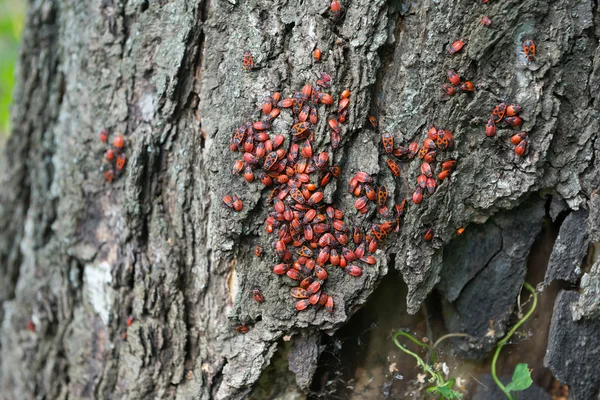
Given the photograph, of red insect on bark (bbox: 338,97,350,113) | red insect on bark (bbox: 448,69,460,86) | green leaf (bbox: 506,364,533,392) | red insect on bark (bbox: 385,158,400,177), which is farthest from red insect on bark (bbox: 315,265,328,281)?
green leaf (bbox: 506,364,533,392)

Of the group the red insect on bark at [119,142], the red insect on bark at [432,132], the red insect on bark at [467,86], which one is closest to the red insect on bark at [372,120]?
the red insect on bark at [432,132]

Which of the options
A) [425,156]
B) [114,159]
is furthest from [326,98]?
[114,159]

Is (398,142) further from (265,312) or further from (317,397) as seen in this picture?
(317,397)

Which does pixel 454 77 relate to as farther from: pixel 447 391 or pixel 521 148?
pixel 447 391

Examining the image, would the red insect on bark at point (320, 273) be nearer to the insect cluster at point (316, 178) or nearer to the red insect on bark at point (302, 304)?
the insect cluster at point (316, 178)

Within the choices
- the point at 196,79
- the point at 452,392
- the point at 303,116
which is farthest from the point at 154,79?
the point at 452,392

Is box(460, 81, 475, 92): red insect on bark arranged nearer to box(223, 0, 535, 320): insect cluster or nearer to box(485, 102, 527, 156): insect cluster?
box(223, 0, 535, 320): insect cluster
